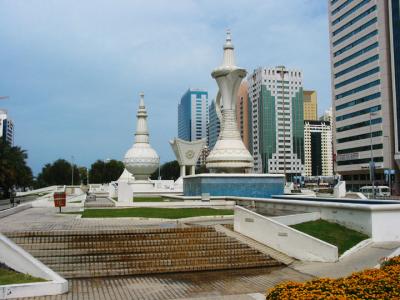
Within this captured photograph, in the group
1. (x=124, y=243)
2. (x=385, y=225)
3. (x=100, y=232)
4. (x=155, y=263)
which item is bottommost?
(x=155, y=263)

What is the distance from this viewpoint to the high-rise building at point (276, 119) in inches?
4552

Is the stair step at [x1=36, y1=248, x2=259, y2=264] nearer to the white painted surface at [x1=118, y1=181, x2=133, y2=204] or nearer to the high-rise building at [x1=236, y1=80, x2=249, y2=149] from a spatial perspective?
the white painted surface at [x1=118, y1=181, x2=133, y2=204]

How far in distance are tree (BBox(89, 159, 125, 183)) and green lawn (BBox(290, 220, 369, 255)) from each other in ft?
276

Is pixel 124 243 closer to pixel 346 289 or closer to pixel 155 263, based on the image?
pixel 155 263

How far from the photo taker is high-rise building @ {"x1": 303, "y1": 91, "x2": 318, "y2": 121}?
168m

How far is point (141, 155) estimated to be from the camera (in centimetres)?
5519

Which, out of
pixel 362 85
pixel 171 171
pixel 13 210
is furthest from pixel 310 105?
pixel 13 210

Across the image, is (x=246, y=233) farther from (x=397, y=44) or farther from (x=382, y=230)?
(x=397, y=44)

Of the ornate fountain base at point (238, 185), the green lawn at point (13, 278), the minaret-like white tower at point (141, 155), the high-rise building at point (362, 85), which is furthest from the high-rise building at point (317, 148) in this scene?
the green lawn at point (13, 278)

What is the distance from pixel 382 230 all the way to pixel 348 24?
73802 mm

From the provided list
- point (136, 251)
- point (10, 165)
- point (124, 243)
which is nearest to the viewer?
point (136, 251)

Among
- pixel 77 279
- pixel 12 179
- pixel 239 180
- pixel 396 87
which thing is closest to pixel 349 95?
pixel 396 87

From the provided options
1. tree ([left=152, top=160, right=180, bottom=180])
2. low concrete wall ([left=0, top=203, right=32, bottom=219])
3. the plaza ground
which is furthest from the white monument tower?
tree ([left=152, top=160, right=180, bottom=180])

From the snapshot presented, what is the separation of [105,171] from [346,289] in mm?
92555
